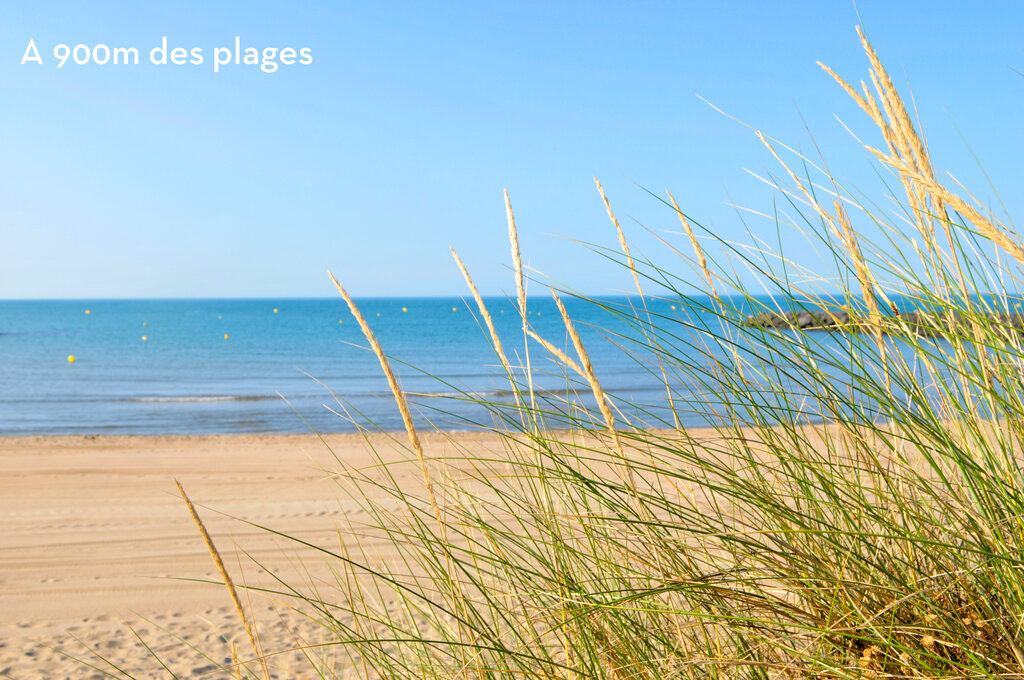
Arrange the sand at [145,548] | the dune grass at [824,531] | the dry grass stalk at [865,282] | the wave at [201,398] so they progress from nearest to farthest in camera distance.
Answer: the dune grass at [824,531], the dry grass stalk at [865,282], the sand at [145,548], the wave at [201,398]

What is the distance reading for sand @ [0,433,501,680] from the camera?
407 centimetres

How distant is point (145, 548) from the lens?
19.1ft

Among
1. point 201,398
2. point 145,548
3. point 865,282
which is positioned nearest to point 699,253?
point 865,282

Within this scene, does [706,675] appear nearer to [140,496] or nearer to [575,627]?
[575,627]

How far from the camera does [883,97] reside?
1.30 meters

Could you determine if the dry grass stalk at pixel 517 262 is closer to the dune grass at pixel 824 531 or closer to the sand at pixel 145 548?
the dune grass at pixel 824 531

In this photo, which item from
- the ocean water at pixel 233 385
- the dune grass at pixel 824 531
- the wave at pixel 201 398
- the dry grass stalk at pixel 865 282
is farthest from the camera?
the wave at pixel 201 398

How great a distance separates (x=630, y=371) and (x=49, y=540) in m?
16.4

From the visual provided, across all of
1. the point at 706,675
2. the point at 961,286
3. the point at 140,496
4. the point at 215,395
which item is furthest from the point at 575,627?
the point at 215,395

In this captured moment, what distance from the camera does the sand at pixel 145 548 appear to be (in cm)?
407

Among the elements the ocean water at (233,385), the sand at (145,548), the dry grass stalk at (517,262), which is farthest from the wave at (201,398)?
the dry grass stalk at (517,262)

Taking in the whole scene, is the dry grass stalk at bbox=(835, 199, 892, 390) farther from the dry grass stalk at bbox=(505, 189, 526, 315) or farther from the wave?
the wave

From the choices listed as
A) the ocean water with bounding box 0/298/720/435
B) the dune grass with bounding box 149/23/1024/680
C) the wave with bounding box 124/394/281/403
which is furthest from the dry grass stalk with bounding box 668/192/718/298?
the wave with bounding box 124/394/281/403

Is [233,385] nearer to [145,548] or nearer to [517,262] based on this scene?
[145,548]
